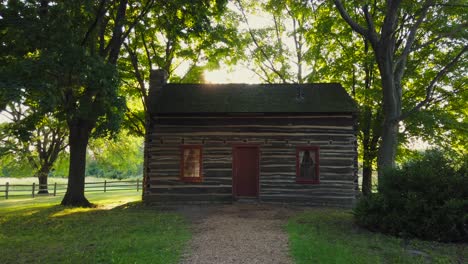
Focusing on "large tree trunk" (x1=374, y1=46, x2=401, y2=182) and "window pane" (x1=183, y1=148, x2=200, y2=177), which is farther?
"window pane" (x1=183, y1=148, x2=200, y2=177)

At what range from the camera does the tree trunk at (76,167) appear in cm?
1675

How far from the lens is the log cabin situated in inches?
656

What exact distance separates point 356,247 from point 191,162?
10073 mm

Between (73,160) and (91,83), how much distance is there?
6196mm

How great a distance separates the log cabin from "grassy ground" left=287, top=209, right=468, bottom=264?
559cm

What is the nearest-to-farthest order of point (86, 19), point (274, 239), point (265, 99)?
A: point (274, 239), point (86, 19), point (265, 99)

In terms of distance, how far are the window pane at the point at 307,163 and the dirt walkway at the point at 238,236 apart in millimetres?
2669

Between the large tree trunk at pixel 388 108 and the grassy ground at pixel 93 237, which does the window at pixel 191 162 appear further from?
the large tree trunk at pixel 388 108

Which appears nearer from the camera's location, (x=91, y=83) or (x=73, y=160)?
(x=91, y=83)

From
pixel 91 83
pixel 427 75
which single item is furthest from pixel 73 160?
pixel 427 75

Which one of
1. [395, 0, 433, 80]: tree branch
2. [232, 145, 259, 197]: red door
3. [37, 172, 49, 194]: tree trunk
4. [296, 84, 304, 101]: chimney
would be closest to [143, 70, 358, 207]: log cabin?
[232, 145, 259, 197]: red door

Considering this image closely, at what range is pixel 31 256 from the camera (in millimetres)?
7695

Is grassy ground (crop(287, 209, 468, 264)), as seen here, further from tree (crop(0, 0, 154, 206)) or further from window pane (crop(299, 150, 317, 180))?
tree (crop(0, 0, 154, 206))

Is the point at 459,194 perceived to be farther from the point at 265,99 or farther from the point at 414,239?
the point at 265,99
